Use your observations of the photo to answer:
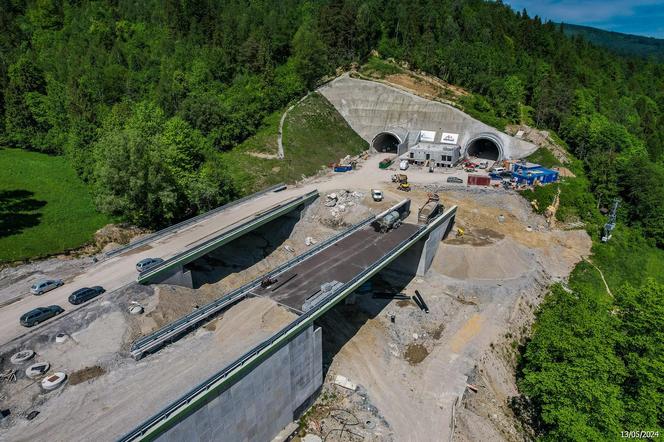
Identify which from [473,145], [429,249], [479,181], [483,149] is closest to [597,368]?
[429,249]

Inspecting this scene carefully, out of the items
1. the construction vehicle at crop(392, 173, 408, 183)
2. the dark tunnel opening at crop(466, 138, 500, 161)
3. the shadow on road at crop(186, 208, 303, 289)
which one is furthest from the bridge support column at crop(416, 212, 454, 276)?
the dark tunnel opening at crop(466, 138, 500, 161)

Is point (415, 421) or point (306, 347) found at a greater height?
point (306, 347)

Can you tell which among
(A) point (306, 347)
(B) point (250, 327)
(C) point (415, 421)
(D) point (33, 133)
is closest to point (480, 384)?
(C) point (415, 421)

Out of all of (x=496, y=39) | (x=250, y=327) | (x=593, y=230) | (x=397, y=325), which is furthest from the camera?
(x=496, y=39)

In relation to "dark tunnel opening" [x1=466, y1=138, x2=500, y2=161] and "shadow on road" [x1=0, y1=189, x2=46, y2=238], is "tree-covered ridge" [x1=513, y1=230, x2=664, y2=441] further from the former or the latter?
"shadow on road" [x1=0, y1=189, x2=46, y2=238]

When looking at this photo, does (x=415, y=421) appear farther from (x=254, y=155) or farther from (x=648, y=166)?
(x=648, y=166)

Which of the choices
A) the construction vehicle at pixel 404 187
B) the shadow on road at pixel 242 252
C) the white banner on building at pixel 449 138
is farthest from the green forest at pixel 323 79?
the construction vehicle at pixel 404 187
